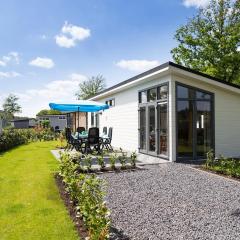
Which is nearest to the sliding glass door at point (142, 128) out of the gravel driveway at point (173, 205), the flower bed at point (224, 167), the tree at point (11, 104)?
the flower bed at point (224, 167)

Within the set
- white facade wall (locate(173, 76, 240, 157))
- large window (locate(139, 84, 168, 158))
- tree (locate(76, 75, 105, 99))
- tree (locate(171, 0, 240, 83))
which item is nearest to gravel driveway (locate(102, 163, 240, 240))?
large window (locate(139, 84, 168, 158))

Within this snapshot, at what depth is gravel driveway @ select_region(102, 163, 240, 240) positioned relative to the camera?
4.82m

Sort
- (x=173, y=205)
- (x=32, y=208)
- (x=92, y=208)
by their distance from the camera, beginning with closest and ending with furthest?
(x=92, y=208) → (x=32, y=208) → (x=173, y=205)

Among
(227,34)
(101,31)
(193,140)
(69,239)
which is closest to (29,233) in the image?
(69,239)

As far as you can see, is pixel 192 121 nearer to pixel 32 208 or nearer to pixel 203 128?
pixel 203 128

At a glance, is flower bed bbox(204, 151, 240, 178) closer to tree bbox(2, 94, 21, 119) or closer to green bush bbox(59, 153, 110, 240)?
green bush bbox(59, 153, 110, 240)

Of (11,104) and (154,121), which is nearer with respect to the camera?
(154,121)

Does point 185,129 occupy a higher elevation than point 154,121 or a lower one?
lower

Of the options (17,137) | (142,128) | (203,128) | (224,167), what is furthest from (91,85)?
(224,167)

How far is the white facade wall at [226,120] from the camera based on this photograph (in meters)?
12.5

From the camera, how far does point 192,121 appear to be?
39.4 ft

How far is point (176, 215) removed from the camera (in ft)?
18.3

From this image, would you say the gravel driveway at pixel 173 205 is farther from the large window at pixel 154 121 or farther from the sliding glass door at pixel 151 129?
the sliding glass door at pixel 151 129

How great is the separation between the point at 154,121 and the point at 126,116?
3947 mm
